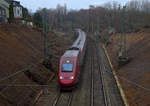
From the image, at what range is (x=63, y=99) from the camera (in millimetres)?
15344

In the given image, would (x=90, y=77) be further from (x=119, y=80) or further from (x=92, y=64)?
(x=92, y=64)

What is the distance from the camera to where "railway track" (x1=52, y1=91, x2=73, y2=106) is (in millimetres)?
14510

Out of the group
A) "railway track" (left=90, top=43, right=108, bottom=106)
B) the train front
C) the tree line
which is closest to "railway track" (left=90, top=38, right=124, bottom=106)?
"railway track" (left=90, top=43, right=108, bottom=106)

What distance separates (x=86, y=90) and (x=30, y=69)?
6.74 meters

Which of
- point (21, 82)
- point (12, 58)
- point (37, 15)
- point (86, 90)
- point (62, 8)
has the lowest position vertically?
point (86, 90)

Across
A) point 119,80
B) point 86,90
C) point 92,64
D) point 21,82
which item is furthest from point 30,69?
point 92,64

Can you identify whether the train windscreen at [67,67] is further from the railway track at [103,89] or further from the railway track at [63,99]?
the railway track at [103,89]

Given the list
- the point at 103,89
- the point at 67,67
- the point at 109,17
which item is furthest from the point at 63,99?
the point at 109,17

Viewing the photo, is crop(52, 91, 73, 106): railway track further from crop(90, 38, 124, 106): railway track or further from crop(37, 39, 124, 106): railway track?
crop(90, 38, 124, 106): railway track

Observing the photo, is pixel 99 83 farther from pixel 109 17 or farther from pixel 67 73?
pixel 109 17

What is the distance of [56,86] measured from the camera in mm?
18766

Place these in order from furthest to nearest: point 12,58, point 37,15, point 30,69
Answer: point 37,15
point 30,69
point 12,58

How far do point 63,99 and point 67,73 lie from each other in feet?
8.46

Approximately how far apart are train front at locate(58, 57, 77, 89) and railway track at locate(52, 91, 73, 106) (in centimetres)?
73
